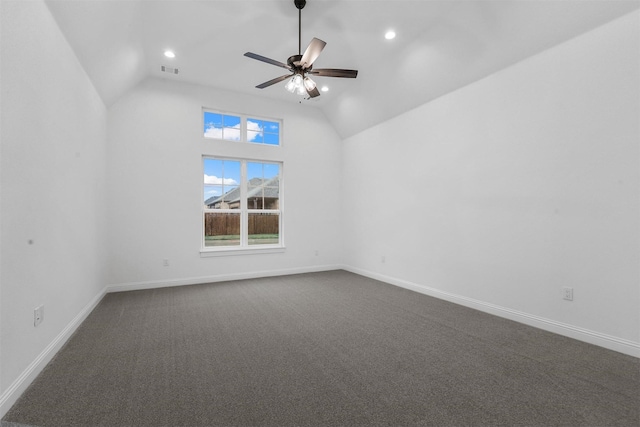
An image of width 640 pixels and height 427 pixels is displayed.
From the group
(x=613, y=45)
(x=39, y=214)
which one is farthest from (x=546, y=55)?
(x=39, y=214)

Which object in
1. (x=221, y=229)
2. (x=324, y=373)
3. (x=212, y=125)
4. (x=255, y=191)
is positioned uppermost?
(x=212, y=125)

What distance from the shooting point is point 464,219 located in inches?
149

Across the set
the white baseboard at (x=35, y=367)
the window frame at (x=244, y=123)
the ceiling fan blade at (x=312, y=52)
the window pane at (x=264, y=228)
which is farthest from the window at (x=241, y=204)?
the ceiling fan blade at (x=312, y=52)

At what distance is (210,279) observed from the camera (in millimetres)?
5027

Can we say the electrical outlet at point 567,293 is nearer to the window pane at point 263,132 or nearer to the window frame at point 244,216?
the window frame at point 244,216

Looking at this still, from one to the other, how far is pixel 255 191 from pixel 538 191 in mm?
4316

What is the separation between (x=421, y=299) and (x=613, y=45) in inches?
126

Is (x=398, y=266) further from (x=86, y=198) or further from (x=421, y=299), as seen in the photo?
(x=86, y=198)

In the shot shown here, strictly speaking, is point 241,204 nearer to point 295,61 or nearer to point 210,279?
point 210,279

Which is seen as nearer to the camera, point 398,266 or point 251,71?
point 251,71

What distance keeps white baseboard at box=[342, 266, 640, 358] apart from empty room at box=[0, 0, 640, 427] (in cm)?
2

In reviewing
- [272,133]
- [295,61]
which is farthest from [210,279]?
[295,61]

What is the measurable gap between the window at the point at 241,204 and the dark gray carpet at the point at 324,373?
2.01 m

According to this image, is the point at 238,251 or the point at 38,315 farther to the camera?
the point at 238,251
